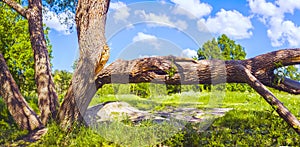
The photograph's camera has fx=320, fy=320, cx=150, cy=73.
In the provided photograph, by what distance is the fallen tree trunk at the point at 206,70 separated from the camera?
4.80m

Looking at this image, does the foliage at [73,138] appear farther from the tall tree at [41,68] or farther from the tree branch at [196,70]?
the tall tree at [41,68]

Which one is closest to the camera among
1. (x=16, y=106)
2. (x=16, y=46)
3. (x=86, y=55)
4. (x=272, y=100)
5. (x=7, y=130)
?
(x=272, y=100)

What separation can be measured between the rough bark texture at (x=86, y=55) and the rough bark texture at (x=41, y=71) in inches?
39.6

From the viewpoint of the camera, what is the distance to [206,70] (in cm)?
496

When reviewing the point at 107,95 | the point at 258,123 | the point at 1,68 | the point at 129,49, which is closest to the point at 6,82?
the point at 1,68

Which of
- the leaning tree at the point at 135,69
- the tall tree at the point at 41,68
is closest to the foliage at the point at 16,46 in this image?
the tall tree at the point at 41,68

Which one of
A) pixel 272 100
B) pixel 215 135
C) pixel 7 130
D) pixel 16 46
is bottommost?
pixel 215 135

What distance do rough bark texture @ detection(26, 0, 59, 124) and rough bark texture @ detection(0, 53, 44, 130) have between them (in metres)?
0.23

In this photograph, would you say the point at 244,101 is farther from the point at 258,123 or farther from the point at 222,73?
the point at 222,73

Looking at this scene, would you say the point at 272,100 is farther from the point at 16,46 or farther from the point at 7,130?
the point at 16,46

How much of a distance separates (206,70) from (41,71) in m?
3.48

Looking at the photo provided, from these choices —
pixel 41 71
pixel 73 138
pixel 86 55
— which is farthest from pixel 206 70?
pixel 41 71

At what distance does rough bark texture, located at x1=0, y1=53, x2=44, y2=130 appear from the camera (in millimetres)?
6145

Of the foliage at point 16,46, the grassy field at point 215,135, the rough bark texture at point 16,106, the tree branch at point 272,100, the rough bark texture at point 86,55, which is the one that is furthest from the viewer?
the foliage at point 16,46
